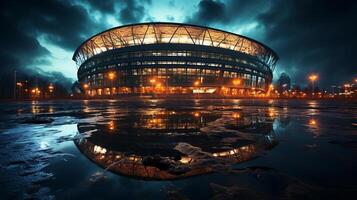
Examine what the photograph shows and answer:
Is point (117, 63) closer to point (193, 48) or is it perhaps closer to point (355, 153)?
point (193, 48)

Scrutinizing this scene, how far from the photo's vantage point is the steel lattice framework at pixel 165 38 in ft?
237

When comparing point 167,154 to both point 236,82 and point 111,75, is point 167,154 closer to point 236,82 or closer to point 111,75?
point 111,75

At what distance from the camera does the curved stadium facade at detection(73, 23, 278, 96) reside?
73.9 metres

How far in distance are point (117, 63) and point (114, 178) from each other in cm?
7877

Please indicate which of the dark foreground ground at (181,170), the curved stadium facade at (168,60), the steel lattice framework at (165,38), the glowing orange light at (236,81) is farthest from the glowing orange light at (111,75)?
the dark foreground ground at (181,170)

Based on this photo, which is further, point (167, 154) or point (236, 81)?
point (236, 81)

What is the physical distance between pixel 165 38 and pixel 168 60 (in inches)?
384

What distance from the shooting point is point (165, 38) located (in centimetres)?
7706

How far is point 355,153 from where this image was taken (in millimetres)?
3707

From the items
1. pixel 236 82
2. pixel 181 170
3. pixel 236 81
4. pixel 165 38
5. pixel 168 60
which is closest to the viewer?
pixel 181 170

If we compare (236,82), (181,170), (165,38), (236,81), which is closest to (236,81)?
(236,81)

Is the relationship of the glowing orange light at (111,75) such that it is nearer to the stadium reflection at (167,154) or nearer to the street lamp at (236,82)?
the street lamp at (236,82)

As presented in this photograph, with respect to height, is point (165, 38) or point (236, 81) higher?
point (165, 38)

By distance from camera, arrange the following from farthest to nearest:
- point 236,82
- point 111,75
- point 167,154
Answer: point 236,82 < point 111,75 < point 167,154
